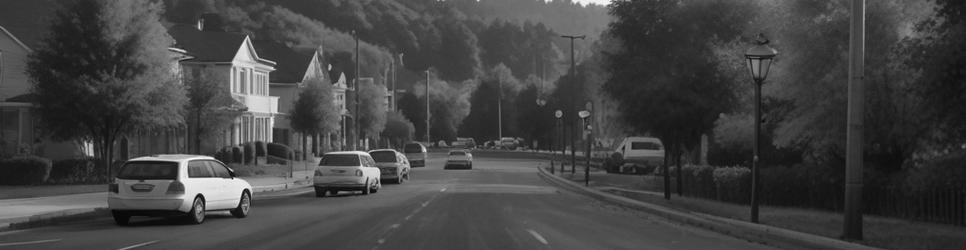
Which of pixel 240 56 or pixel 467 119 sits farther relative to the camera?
→ pixel 467 119

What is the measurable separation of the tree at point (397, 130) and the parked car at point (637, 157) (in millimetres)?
53992

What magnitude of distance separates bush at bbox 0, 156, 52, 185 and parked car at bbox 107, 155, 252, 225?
15.2m

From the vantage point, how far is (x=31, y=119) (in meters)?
42.8

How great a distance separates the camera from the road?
17297mm

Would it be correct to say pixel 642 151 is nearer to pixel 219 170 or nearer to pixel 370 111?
pixel 370 111

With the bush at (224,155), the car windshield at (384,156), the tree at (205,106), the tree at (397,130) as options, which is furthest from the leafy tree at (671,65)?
the tree at (397,130)

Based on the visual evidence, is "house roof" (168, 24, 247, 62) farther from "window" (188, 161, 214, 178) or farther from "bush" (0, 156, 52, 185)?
"window" (188, 161, 214, 178)

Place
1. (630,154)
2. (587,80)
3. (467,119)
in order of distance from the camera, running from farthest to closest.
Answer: (467,119)
(587,80)
(630,154)

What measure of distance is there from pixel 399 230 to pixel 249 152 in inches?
1482

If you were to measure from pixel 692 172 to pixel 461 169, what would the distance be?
1268 inches

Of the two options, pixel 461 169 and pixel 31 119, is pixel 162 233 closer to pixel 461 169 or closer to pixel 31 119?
pixel 31 119

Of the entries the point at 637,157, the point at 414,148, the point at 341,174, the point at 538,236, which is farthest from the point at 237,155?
the point at 538,236

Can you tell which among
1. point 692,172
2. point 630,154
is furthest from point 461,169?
point 692,172

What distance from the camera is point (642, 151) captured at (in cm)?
6112
